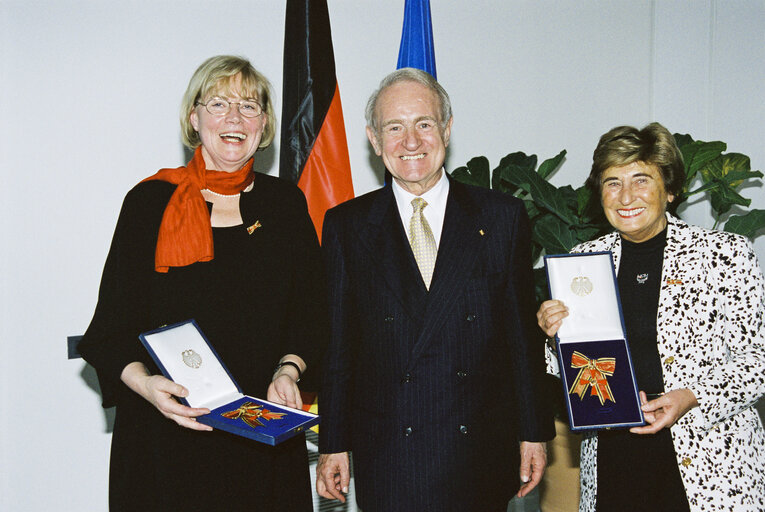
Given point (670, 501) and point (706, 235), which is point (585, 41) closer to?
point (706, 235)

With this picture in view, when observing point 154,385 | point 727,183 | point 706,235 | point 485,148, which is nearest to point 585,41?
point 485,148

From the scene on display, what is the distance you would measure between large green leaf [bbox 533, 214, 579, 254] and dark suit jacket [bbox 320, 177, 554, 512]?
4.13 feet

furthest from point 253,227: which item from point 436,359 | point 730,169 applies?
point 730,169

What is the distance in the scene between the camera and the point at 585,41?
4.49 metres

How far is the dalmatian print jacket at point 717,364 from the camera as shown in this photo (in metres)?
1.85

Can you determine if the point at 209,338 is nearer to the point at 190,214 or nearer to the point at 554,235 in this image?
the point at 190,214

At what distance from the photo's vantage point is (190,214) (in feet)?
6.01

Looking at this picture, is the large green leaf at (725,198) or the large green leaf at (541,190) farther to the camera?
the large green leaf at (725,198)

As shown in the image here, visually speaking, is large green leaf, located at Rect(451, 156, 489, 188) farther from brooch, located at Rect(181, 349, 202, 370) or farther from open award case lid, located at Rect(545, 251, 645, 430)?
brooch, located at Rect(181, 349, 202, 370)

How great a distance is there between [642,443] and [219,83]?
1.79 metres

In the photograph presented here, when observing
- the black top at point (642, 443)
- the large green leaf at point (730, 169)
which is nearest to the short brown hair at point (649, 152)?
the black top at point (642, 443)

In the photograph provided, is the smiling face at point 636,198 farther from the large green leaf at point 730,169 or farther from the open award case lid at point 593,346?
the large green leaf at point 730,169

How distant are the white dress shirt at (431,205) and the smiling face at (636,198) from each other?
561 mm

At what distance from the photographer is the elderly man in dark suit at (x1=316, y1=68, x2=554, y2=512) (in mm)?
1900
